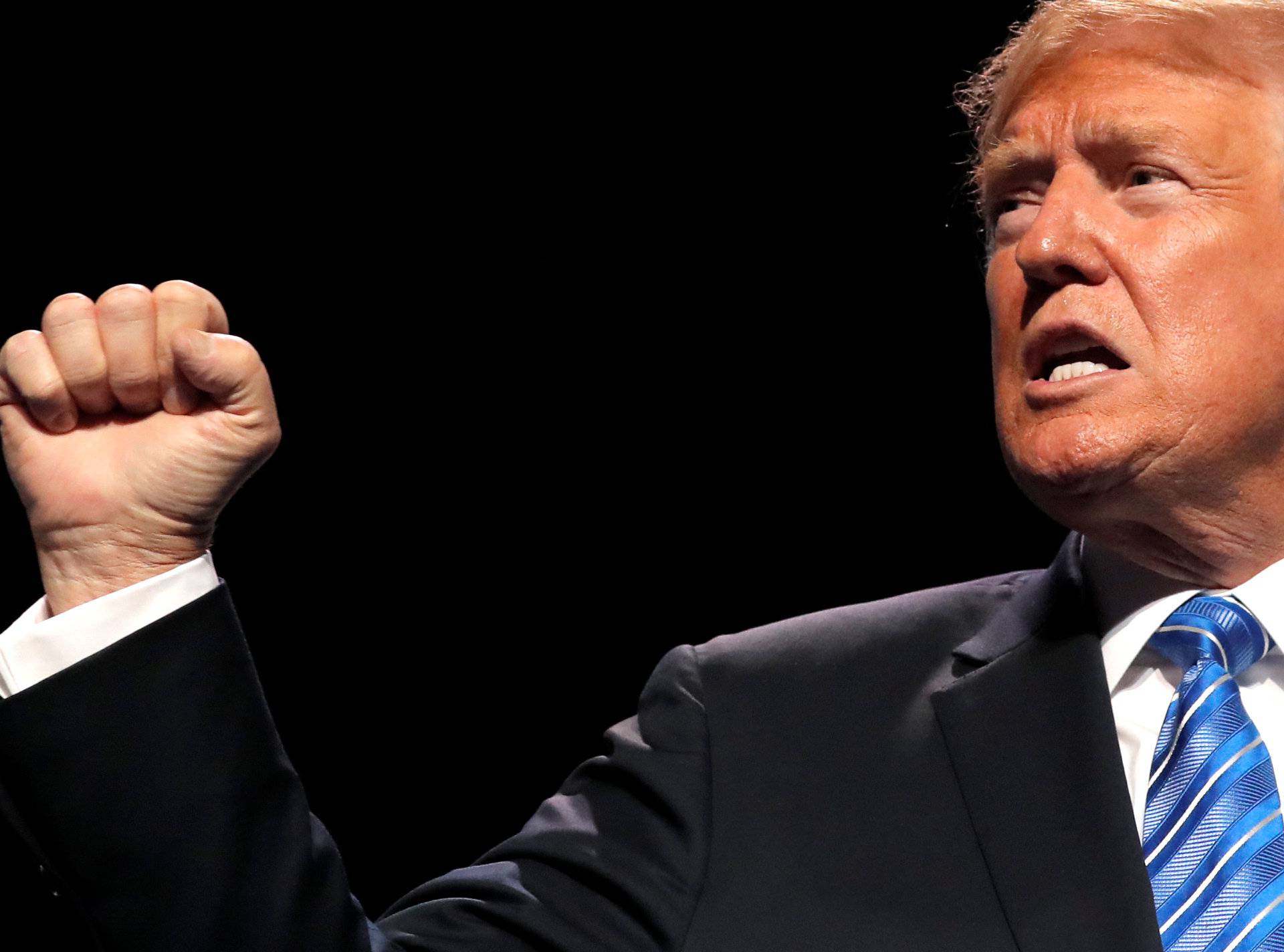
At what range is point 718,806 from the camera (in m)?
1.64

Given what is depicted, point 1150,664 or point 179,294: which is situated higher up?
point 179,294

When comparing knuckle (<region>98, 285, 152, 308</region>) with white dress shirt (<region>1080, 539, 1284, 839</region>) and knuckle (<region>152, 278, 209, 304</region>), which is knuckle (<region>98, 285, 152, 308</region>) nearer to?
knuckle (<region>152, 278, 209, 304</region>)

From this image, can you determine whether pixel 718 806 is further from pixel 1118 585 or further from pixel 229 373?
pixel 229 373

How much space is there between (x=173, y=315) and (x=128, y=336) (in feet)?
0.13

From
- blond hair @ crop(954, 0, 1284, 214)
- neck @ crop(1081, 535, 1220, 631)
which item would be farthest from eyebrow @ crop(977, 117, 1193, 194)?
neck @ crop(1081, 535, 1220, 631)

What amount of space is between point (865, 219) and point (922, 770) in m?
1.54

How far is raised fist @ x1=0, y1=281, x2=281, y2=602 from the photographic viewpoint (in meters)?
1.32

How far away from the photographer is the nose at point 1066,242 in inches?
66.0

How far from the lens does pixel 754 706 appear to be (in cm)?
171

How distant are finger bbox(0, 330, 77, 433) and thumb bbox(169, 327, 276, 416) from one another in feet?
0.32

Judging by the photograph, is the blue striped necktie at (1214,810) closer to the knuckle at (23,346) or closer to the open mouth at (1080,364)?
the open mouth at (1080,364)

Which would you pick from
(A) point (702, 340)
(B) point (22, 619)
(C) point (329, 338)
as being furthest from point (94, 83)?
(B) point (22, 619)

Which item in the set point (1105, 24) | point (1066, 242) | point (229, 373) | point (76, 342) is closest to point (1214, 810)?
point (1066, 242)

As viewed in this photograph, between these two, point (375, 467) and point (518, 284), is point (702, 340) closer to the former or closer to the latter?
point (518, 284)
